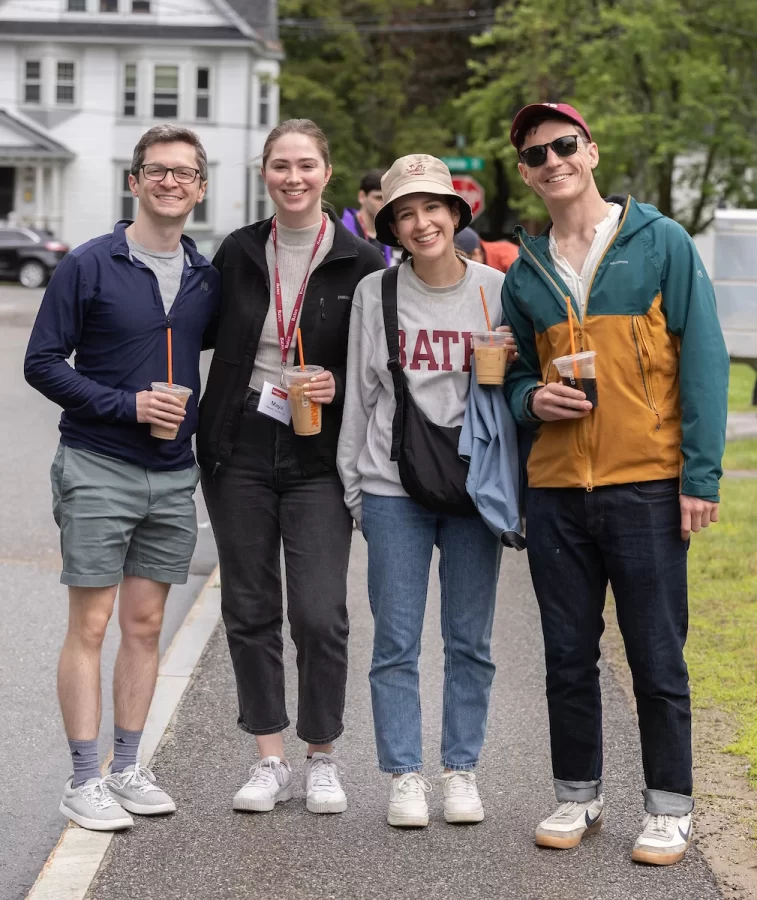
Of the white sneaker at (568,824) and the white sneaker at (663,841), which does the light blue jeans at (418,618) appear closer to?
the white sneaker at (568,824)

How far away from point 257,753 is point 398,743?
882 mm

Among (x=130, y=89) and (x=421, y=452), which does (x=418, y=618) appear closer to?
(x=421, y=452)

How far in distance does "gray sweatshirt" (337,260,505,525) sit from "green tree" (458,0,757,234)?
25.5m

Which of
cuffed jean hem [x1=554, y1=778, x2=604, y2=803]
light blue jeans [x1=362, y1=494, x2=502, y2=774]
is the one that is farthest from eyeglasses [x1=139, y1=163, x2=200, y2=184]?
cuffed jean hem [x1=554, y1=778, x2=604, y2=803]

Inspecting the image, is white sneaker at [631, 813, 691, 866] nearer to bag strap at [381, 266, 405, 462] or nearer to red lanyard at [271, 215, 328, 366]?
bag strap at [381, 266, 405, 462]

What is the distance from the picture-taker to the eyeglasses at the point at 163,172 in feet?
15.2

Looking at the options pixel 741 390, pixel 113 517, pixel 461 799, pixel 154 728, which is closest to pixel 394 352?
pixel 113 517

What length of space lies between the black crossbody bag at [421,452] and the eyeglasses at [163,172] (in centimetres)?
73

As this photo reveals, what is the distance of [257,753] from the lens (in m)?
5.43

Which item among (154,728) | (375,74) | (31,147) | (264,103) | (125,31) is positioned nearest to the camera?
(154,728)

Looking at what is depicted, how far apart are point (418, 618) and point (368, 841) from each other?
0.71 metres

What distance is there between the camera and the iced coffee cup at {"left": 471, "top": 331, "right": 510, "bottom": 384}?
4.46 metres

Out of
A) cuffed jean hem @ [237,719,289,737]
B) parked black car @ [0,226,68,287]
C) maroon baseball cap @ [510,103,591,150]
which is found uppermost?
maroon baseball cap @ [510,103,591,150]

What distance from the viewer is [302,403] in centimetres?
459
